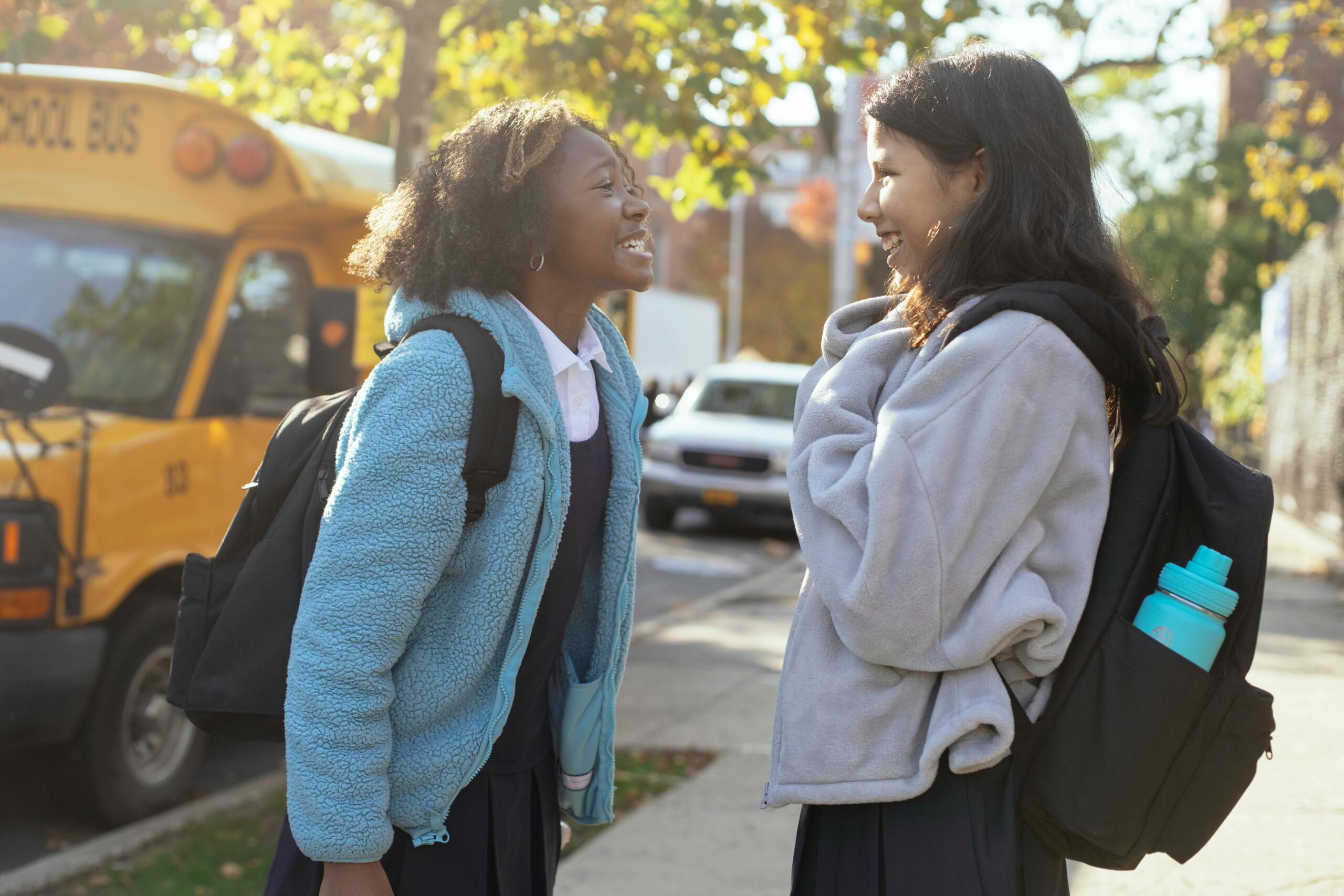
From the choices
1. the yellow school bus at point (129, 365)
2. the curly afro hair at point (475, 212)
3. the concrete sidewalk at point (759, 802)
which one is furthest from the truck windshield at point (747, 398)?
the curly afro hair at point (475, 212)

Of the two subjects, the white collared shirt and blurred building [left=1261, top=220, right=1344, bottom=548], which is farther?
blurred building [left=1261, top=220, right=1344, bottom=548]

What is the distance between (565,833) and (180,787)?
3159mm

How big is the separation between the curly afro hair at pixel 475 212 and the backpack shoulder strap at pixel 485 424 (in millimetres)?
151

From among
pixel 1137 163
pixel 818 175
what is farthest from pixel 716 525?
pixel 818 175

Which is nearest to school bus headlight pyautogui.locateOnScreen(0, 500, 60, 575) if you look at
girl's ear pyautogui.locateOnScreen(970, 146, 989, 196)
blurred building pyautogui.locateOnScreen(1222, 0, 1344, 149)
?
girl's ear pyautogui.locateOnScreen(970, 146, 989, 196)

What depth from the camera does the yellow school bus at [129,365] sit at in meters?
4.46

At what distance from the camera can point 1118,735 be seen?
1769 mm

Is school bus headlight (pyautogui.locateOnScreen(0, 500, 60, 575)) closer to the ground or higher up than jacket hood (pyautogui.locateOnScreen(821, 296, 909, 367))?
closer to the ground

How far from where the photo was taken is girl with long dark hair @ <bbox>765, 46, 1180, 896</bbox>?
1.73m

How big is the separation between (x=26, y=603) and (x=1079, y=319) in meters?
3.79

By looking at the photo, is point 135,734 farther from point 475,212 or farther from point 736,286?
point 736,286

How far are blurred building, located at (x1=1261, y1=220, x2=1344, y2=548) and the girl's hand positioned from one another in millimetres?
11963

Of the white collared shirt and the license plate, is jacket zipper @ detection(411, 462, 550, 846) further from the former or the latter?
the license plate

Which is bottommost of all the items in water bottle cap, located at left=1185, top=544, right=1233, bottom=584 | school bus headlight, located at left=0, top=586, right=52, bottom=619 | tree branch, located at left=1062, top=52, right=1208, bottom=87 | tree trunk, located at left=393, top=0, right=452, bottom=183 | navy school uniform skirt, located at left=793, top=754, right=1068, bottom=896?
school bus headlight, located at left=0, top=586, right=52, bottom=619
